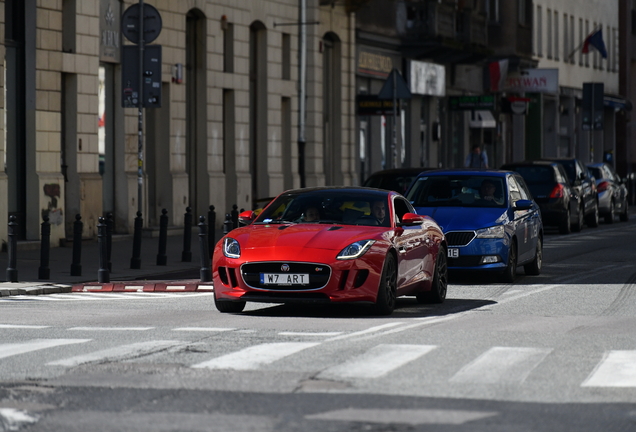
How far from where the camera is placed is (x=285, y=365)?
10719mm

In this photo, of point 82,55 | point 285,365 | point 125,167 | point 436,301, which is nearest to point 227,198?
point 125,167

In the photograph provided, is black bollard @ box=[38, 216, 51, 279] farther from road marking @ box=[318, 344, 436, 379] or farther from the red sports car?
road marking @ box=[318, 344, 436, 379]

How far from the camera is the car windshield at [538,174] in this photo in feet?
112

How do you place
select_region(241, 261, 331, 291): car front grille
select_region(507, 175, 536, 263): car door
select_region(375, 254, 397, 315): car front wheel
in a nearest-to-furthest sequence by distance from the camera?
select_region(241, 261, 331, 291): car front grille, select_region(375, 254, 397, 315): car front wheel, select_region(507, 175, 536, 263): car door

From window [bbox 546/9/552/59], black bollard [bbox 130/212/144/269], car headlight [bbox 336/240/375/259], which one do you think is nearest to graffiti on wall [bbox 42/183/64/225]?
black bollard [bbox 130/212/144/269]

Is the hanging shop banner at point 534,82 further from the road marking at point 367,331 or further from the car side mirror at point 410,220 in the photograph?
the road marking at point 367,331

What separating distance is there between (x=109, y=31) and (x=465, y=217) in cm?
1251

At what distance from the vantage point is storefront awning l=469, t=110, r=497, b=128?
56438 millimetres

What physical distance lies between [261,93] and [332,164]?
19.4ft

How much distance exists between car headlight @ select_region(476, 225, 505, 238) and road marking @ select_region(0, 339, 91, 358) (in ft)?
26.3

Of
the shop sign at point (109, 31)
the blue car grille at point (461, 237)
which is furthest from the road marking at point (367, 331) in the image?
the shop sign at point (109, 31)

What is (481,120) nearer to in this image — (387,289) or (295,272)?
(387,289)

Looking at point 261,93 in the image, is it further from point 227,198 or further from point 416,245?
point 416,245

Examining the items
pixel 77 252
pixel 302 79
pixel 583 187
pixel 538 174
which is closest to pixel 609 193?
pixel 583 187
